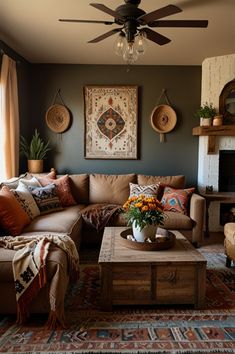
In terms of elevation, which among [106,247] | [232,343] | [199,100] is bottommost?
[232,343]

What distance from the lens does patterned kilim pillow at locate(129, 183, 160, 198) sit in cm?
403

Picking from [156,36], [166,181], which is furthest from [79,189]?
[156,36]

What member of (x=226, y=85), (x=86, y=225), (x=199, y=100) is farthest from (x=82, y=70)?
(x=86, y=225)

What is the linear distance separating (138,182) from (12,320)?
261 cm

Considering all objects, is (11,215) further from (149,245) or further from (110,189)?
(110,189)

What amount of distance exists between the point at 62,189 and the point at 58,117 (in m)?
1.37

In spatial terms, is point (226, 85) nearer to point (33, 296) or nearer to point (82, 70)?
point (82, 70)

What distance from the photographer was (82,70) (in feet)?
15.6

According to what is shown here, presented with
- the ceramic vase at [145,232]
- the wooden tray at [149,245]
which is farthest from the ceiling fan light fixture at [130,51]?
the wooden tray at [149,245]

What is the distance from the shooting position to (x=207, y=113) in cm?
439

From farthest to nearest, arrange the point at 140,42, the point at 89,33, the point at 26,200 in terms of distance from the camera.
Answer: the point at 89,33 < the point at 26,200 < the point at 140,42

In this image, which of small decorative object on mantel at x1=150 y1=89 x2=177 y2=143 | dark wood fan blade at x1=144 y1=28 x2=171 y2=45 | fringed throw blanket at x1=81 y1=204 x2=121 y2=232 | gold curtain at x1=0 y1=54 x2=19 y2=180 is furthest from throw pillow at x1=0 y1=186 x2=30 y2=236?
small decorative object on mantel at x1=150 y1=89 x2=177 y2=143

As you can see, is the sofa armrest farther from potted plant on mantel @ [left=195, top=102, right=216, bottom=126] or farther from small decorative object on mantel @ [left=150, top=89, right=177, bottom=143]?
small decorative object on mantel @ [left=150, top=89, right=177, bottom=143]

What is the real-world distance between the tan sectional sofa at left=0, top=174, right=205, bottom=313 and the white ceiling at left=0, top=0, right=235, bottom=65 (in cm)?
179
